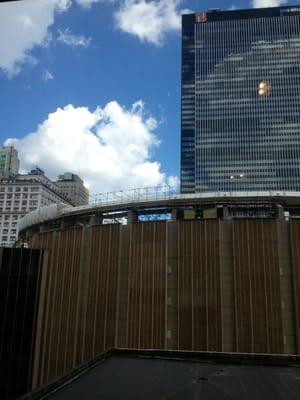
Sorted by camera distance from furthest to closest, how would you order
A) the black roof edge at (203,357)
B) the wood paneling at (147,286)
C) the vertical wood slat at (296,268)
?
the wood paneling at (147,286) < the vertical wood slat at (296,268) < the black roof edge at (203,357)

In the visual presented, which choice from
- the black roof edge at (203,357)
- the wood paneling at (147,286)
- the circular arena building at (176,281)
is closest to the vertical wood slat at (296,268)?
the circular arena building at (176,281)

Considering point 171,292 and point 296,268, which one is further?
point 171,292

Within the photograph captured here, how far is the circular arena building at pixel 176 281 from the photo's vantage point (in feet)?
123

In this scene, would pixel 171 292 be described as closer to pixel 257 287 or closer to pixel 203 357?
pixel 257 287

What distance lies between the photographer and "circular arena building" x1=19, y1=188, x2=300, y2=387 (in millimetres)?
37438

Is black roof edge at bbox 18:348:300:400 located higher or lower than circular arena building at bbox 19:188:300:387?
lower

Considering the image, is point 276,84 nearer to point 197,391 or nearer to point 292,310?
point 292,310

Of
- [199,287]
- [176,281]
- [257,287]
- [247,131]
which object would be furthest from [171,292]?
[247,131]

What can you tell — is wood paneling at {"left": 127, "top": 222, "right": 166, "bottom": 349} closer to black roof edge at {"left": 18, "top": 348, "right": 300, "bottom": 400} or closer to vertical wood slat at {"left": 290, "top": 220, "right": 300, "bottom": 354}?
vertical wood slat at {"left": 290, "top": 220, "right": 300, "bottom": 354}

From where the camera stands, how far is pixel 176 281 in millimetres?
39625

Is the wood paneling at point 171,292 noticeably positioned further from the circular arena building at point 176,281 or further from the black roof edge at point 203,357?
the black roof edge at point 203,357

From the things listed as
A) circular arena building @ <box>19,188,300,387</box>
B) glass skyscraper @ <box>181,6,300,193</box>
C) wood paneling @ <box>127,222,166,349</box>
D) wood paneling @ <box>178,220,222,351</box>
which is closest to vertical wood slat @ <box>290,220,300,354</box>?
circular arena building @ <box>19,188,300,387</box>

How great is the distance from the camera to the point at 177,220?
136 feet

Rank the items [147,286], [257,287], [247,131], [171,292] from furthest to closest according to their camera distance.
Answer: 1. [247,131]
2. [147,286]
3. [171,292]
4. [257,287]
